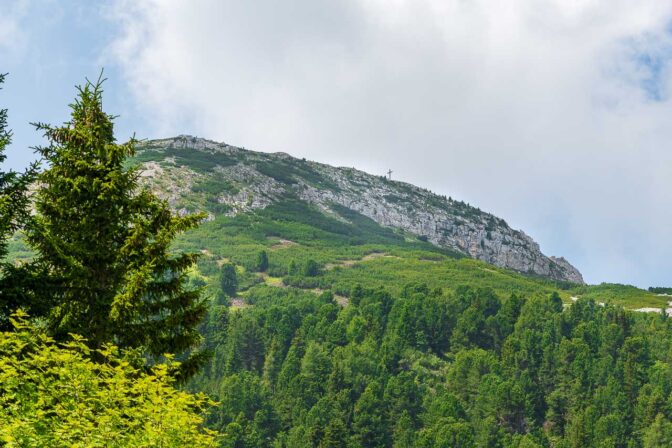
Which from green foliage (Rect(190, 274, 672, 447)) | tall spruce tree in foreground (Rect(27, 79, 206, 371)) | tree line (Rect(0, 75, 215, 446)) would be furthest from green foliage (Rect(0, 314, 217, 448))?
green foliage (Rect(190, 274, 672, 447))

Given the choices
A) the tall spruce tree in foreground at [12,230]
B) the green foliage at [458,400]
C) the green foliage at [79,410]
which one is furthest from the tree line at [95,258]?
the green foliage at [458,400]

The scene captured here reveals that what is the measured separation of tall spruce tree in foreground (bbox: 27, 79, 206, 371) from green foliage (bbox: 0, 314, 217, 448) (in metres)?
5.54

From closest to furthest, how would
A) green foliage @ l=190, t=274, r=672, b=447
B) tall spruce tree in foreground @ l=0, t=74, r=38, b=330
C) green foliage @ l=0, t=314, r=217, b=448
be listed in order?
1. green foliage @ l=0, t=314, r=217, b=448
2. tall spruce tree in foreground @ l=0, t=74, r=38, b=330
3. green foliage @ l=190, t=274, r=672, b=447

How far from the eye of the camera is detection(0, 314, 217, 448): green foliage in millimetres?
17109

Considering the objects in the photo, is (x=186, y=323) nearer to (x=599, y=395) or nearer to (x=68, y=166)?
(x=68, y=166)

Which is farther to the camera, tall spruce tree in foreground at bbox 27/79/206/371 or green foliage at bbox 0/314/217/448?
tall spruce tree in foreground at bbox 27/79/206/371

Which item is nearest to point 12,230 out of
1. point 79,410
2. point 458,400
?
point 79,410

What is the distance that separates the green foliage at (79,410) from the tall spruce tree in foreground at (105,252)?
554 cm

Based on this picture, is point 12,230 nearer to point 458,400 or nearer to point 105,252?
point 105,252

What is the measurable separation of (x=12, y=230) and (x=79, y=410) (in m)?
11.4

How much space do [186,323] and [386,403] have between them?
150184 mm

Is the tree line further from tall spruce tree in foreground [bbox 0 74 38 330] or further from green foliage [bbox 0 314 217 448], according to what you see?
green foliage [bbox 0 314 217 448]

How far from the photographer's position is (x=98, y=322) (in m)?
28.1

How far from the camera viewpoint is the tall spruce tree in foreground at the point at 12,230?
26.4 m
